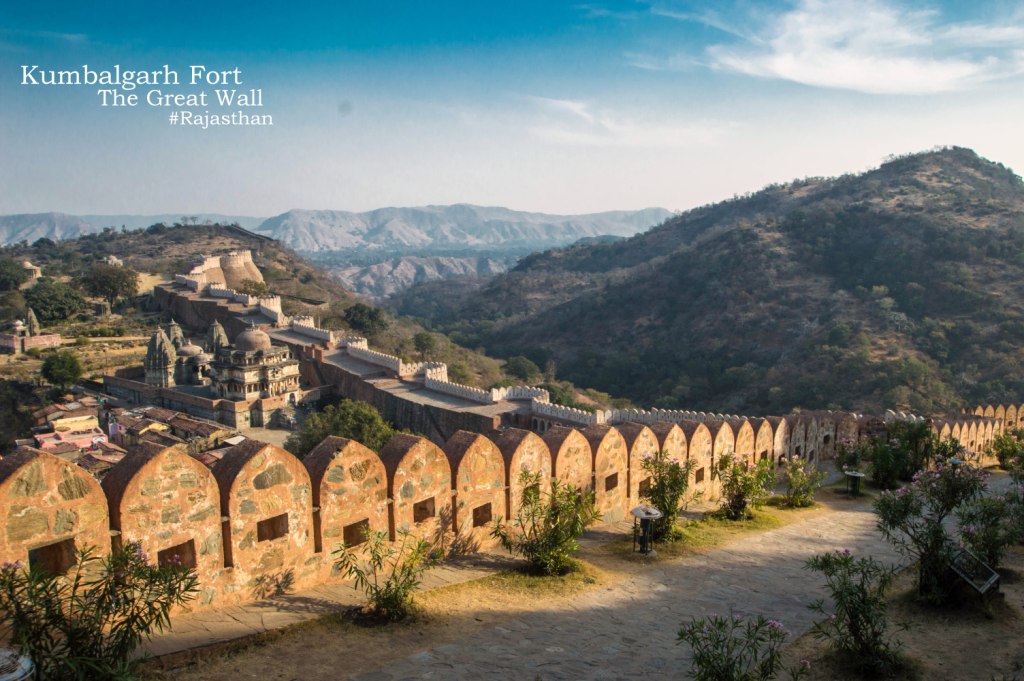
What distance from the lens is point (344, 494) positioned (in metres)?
6.48

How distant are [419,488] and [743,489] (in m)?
4.84

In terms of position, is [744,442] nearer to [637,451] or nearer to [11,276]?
[637,451]

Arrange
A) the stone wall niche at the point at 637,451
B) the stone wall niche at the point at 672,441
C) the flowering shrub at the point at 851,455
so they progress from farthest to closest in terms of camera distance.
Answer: the flowering shrub at the point at 851,455
the stone wall niche at the point at 672,441
the stone wall niche at the point at 637,451

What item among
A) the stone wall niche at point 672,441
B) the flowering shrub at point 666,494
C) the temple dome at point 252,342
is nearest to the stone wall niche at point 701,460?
the stone wall niche at point 672,441

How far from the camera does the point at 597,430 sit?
356 inches

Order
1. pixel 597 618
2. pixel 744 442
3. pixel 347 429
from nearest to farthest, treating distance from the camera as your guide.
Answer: pixel 597 618
pixel 744 442
pixel 347 429

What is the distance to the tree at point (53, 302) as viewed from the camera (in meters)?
46.6

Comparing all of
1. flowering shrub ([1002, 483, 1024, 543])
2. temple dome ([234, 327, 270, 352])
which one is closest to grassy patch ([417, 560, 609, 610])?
flowering shrub ([1002, 483, 1024, 543])

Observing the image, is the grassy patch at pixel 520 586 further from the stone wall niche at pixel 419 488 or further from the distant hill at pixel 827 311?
the distant hill at pixel 827 311

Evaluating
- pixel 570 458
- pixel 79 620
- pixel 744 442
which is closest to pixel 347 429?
pixel 744 442

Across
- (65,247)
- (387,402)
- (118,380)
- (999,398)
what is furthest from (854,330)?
(65,247)

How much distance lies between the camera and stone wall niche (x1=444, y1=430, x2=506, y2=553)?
Result: 737cm

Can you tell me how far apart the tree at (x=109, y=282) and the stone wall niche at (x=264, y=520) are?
50079mm

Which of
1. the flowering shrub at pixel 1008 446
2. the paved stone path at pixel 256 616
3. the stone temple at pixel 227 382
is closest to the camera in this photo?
the paved stone path at pixel 256 616
